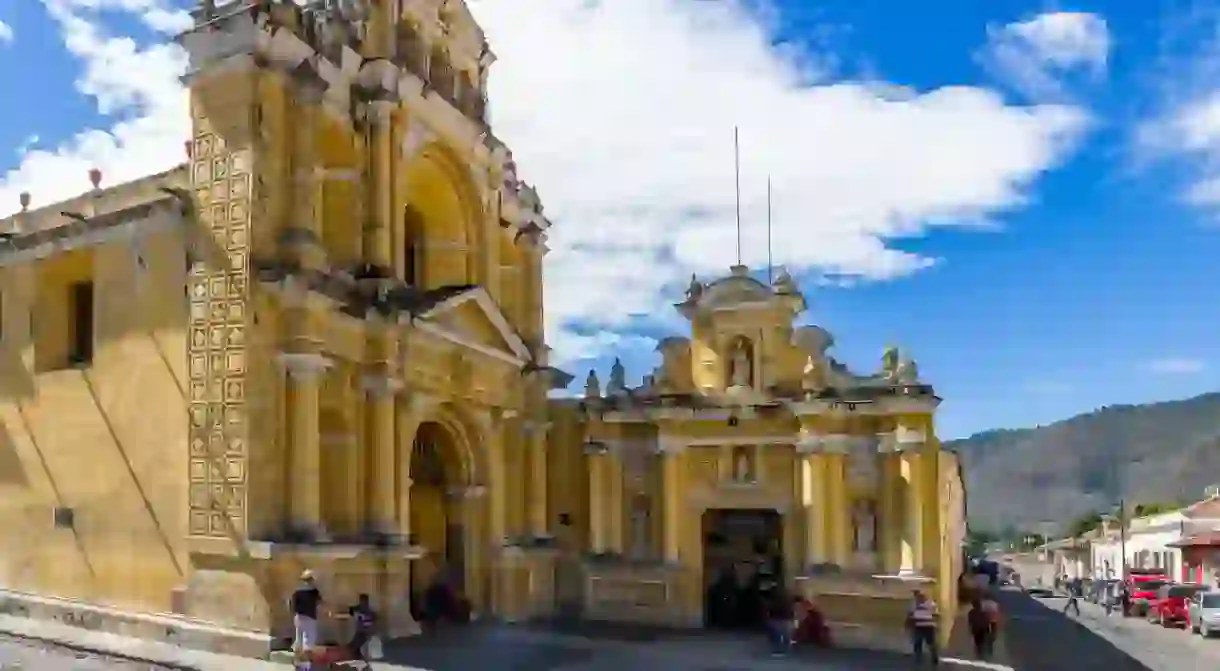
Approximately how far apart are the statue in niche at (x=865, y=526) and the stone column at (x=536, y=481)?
20.8ft

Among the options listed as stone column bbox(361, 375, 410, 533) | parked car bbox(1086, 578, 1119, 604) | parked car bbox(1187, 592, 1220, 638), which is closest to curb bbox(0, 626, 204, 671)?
stone column bbox(361, 375, 410, 533)

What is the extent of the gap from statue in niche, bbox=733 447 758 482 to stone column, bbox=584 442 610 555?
2.75 metres

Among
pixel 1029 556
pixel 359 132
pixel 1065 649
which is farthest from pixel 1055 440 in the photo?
pixel 359 132

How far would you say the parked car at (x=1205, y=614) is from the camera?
28375 mm

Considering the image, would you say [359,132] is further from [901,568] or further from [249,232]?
[901,568]

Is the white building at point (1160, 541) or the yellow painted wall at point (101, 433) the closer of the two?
the yellow painted wall at point (101, 433)

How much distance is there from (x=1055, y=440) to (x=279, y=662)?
196339 mm

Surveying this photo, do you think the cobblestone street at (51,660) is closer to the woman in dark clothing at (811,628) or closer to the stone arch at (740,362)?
the woman in dark clothing at (811,628)

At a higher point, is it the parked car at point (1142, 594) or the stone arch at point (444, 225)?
the stone arch at point (444, 225)

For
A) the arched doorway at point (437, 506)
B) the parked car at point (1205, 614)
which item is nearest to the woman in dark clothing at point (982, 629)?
the parked car at point (1205, 614)

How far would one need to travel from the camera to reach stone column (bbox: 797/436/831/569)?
74.9ft

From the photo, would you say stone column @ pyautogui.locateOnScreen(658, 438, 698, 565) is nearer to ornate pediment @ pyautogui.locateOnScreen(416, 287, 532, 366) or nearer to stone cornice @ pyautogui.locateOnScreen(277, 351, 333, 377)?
ornate pediment @ pyautogui.locateOnScreen(416, 287, 532, 366)

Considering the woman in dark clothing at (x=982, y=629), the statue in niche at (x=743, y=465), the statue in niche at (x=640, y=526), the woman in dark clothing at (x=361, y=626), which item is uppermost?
the statue in niche at (x=743, y=465)

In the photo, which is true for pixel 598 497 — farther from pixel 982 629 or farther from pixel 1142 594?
pixel 1142 594
